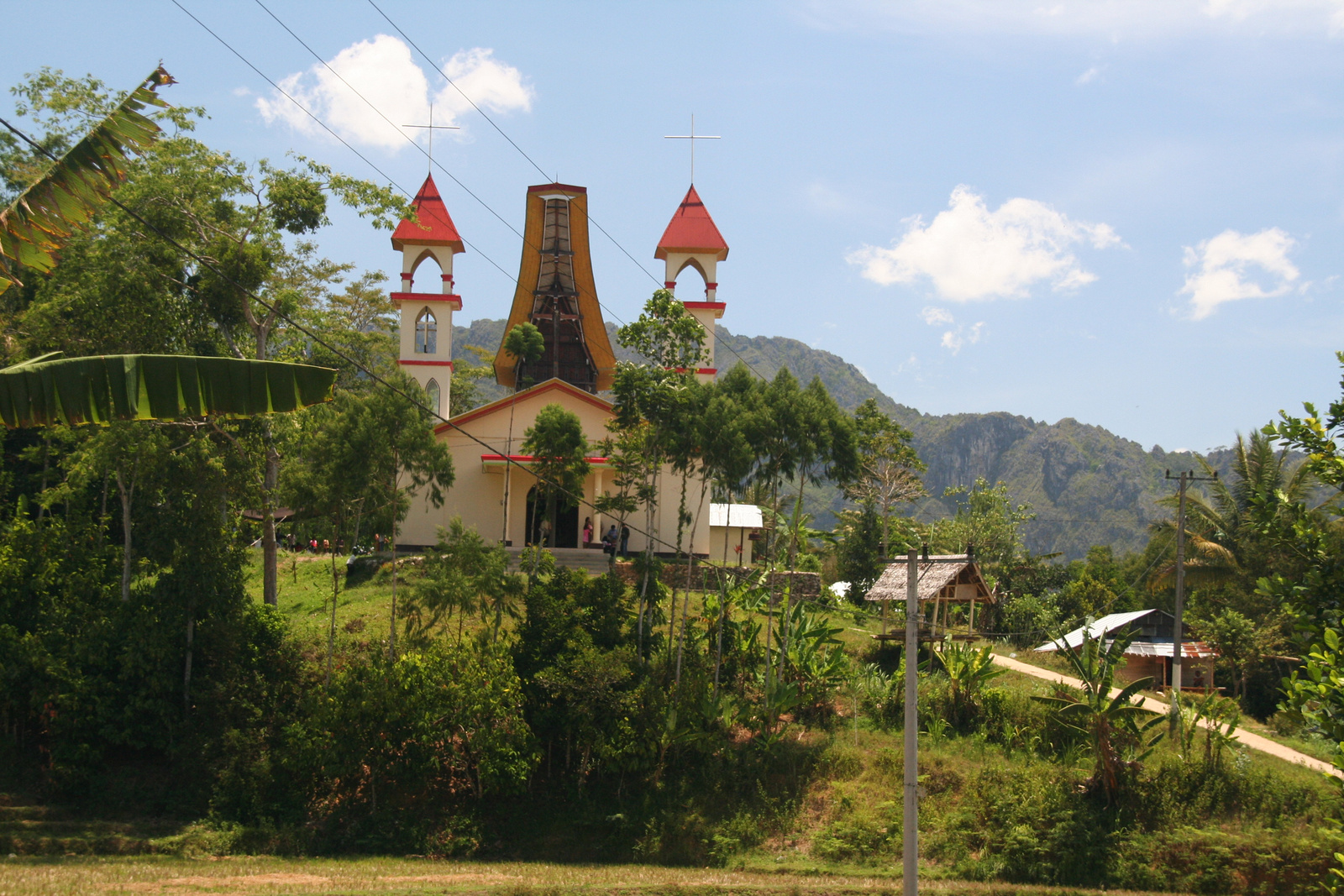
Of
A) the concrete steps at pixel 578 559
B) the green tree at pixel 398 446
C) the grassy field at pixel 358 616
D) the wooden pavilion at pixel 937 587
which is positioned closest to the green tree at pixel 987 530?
the grassy field at pixel 358 616

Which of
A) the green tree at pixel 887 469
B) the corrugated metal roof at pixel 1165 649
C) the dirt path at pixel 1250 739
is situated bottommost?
the dirt path at pixel 1250 739

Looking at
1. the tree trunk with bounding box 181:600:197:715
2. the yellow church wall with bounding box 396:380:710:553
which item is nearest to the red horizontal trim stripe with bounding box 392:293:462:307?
the yellow church wall with bounding box 396:380:710:553

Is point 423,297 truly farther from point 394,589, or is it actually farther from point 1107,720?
point 1107,720

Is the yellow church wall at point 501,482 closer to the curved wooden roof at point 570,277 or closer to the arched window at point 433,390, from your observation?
the arched window at point 433,390

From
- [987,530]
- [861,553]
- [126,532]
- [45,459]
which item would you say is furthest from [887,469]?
[45,459]

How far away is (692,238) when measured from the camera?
98.2ft

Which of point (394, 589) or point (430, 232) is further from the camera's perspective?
point (430, 232)

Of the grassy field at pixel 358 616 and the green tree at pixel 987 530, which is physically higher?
the green tree at pixel 987 530

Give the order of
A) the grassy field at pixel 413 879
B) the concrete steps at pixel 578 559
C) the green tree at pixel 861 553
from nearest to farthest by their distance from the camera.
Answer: the grassy field at pixel 413 879 → the concrete steps at pixel 578 559 → the green tree at pixel 861 553

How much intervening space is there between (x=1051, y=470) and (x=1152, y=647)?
98.6m

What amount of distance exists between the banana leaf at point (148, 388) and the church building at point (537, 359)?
46.4ft

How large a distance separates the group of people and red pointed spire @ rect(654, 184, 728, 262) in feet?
27.7

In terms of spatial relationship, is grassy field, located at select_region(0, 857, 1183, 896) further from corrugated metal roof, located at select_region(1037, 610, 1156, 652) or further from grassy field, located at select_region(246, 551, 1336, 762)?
corrugated metal roof, located at select_region(1037, 610, 1156, 652)

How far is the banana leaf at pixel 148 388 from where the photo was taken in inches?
313
